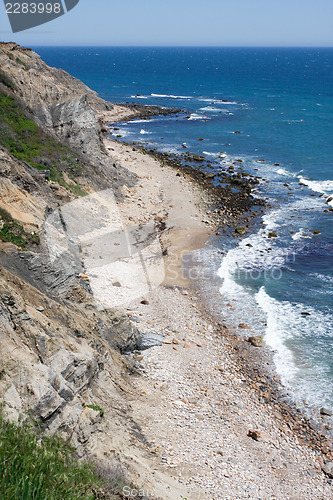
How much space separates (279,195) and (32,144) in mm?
30440

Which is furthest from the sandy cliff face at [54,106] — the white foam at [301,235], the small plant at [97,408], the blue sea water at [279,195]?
the small plant at [97,408]

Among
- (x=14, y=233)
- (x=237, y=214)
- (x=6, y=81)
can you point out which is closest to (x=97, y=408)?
(x=14, y=233)

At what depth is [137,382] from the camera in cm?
2208

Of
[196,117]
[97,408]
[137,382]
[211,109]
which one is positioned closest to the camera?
[97,408]

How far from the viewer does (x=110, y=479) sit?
12.8 m

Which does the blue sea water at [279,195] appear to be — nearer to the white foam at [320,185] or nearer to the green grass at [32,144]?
the white foam at [320,185]

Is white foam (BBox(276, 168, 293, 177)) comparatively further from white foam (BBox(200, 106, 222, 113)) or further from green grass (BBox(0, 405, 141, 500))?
green grass (BBox(0, 405, 141, 500))

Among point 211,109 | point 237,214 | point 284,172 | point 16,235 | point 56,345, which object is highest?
point 16,235

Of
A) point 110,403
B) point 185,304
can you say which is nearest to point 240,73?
point 185,304

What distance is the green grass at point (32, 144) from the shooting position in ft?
127

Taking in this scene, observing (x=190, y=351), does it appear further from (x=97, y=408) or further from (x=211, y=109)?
(x=211, y=109)

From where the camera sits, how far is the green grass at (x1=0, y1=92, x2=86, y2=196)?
3884 cm

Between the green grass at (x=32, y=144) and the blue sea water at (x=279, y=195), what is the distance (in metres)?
17.5

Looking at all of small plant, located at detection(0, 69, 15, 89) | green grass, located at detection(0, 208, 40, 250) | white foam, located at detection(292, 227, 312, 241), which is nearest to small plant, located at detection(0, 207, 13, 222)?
green grass, located at detection(0, 208, 40, 250)
